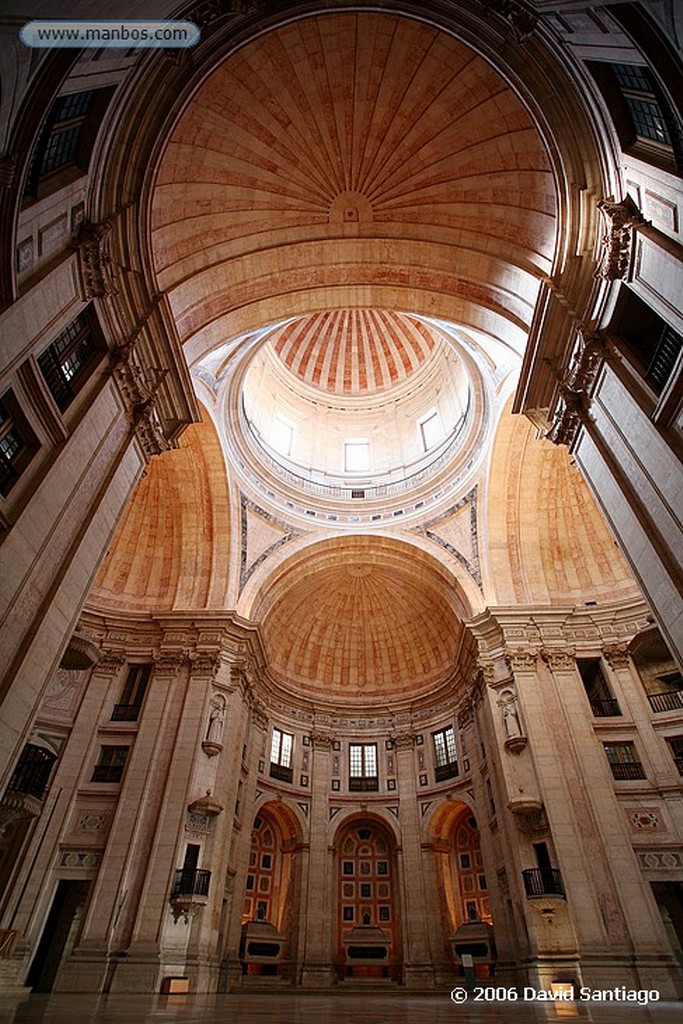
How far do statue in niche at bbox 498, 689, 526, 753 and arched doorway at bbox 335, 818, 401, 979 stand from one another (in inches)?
374

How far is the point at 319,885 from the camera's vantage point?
67.4 ft

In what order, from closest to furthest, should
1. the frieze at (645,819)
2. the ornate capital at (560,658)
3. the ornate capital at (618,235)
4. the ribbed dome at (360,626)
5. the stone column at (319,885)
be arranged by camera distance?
1. the ornate capital at (618,235)
2. the frieze at (645,819)
3. the ornate capital at (560,658)
4. the stone column at (319,885)
5. the ribbed dome at (360,626)

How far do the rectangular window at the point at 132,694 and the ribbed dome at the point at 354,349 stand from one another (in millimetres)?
16051

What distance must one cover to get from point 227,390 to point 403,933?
70.2 ft

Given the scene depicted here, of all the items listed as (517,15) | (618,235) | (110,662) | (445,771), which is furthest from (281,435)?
(517,15)

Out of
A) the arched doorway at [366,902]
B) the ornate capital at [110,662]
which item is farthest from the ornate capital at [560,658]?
the ornate capital at [110,662]

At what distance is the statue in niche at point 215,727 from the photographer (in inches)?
647

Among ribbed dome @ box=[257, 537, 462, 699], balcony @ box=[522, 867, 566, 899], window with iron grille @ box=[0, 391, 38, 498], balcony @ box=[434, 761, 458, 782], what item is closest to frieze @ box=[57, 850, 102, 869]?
ribbed dome @ box=[257, 537, 462, 699]

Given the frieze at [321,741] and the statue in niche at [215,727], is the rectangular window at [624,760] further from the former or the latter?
the frieze at [321,741]

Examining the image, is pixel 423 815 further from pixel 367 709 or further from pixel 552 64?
pixel 552 64

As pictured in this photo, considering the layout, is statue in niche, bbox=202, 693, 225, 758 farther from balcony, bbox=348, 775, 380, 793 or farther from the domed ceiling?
the domed ceiling

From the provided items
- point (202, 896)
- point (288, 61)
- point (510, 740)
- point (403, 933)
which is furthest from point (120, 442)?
point (403, 933)

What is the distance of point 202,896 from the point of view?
556 inches

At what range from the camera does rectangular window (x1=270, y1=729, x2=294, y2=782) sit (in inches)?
871
